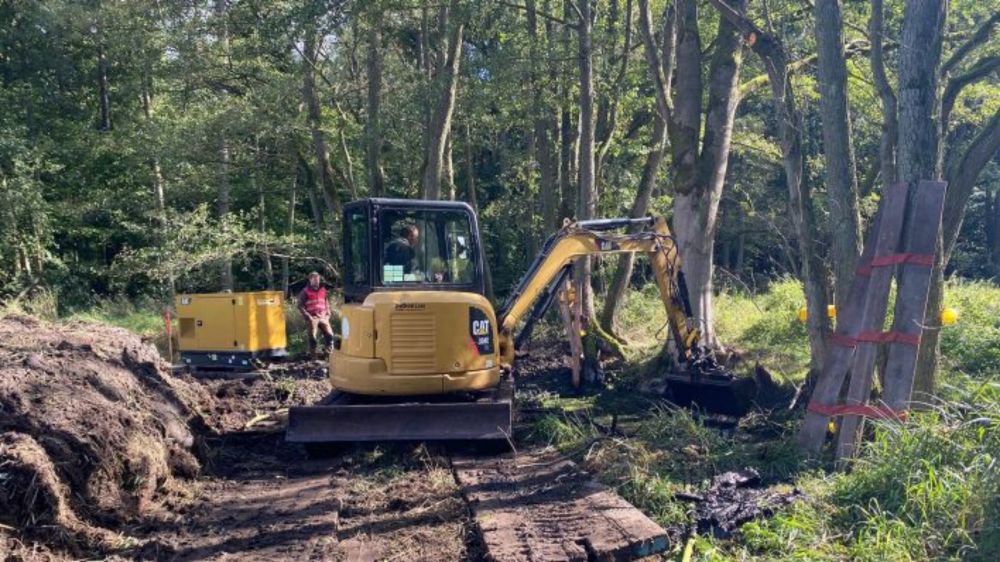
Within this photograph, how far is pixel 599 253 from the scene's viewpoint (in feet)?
35.2

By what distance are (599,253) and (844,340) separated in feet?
12.2

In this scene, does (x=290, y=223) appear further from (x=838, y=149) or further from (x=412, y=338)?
(x=838, y=149)

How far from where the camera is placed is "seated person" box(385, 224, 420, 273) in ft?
31.7

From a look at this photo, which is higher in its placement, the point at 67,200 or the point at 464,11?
the point at 464,11

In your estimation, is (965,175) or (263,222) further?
(263,222)

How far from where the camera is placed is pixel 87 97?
30.3 metres

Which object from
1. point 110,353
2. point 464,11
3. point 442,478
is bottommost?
point 442,478

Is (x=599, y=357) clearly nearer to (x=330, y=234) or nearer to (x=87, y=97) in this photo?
(x=330, y=234)

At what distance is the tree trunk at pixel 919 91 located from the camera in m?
7.60

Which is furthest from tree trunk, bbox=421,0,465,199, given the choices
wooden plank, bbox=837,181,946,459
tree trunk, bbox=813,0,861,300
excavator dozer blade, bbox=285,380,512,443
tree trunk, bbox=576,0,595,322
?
wooden plank, bbox=837,181,946,459

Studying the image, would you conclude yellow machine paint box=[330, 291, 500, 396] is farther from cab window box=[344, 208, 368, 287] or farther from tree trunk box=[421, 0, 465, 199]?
tree trunk box=[421, 0, 465, 199]

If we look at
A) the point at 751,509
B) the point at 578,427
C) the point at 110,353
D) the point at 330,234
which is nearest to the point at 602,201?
the point at 330,234

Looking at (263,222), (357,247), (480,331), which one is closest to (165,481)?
(357,247)

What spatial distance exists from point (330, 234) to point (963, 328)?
47.1ft
